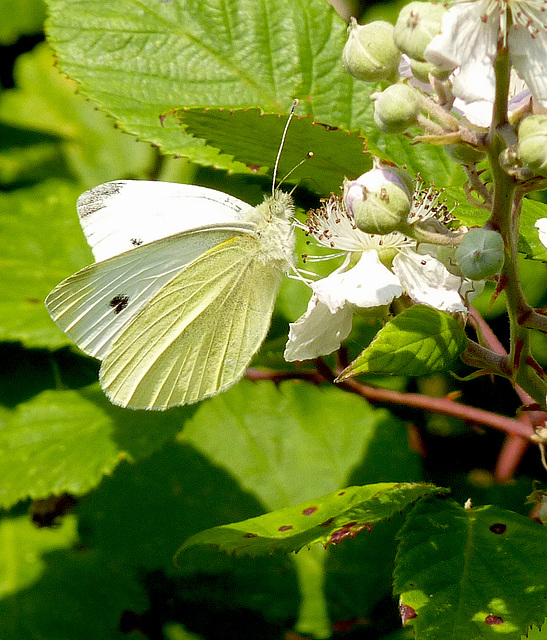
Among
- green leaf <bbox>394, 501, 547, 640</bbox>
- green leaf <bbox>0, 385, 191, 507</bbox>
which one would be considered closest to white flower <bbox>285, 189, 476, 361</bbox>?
green leaf <bbox>394, 501, 547, 640</bbox>

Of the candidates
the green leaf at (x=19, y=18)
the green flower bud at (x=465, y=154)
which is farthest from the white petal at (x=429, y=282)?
the green leaf at (x=19, y=18)

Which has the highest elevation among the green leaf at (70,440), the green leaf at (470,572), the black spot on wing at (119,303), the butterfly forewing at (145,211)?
the butterfly forewing at (145,211)

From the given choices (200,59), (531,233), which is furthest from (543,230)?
(200,59)

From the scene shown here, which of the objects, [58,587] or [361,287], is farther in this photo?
[58,587]

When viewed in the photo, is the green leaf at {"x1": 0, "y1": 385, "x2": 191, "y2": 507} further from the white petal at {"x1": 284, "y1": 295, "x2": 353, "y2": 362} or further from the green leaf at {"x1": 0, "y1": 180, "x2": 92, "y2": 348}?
the white petal at {"x1": 284, "y1": 295, "x2": 353, "y2": 362}

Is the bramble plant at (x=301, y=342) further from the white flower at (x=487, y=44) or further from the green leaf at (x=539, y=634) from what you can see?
the green leaf at (x=539, y=634)

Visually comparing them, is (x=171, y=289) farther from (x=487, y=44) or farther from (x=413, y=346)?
(x=487, y=44)

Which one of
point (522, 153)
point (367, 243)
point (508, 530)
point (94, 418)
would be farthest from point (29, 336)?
point (522, 153)

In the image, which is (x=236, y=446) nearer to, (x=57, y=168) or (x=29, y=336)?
(x=29, y=336)
